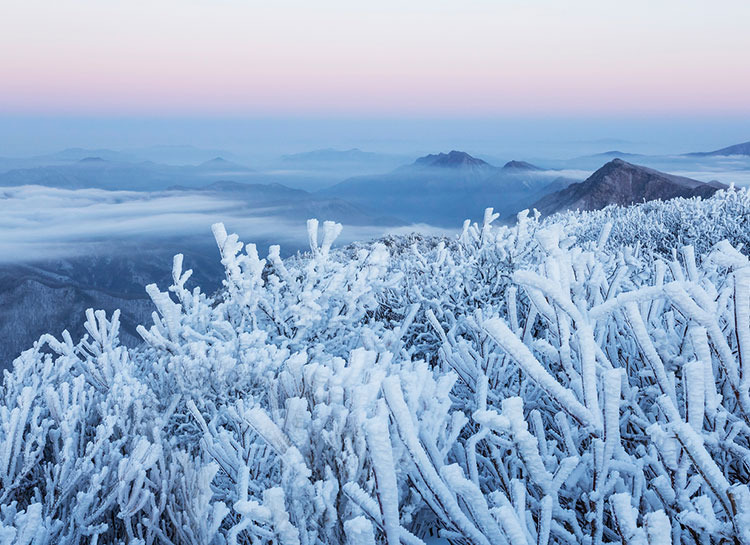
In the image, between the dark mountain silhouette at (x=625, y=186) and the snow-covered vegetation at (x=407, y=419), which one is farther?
the dark mountain silhouette at (x=625, y=186)

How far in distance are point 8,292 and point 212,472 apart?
122 m

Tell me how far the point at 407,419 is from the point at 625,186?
73.0 m

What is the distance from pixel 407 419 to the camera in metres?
1.49

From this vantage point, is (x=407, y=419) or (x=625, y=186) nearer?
(x=407, y=419)

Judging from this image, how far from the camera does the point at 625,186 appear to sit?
67.8 m

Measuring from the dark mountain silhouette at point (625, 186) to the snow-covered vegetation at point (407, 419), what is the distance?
195 feet

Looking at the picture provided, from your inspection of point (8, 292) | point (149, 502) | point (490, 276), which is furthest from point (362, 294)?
point (8, 292)

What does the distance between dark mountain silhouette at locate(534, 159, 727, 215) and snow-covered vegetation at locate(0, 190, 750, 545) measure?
5929cm

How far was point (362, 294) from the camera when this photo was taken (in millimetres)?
4762

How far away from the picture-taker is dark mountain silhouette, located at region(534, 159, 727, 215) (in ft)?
207

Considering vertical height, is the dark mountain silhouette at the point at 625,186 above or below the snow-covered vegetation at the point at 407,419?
below

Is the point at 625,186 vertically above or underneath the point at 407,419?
underneath

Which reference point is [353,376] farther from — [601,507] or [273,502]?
[601,507]

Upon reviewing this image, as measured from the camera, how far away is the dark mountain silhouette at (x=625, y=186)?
207ft
